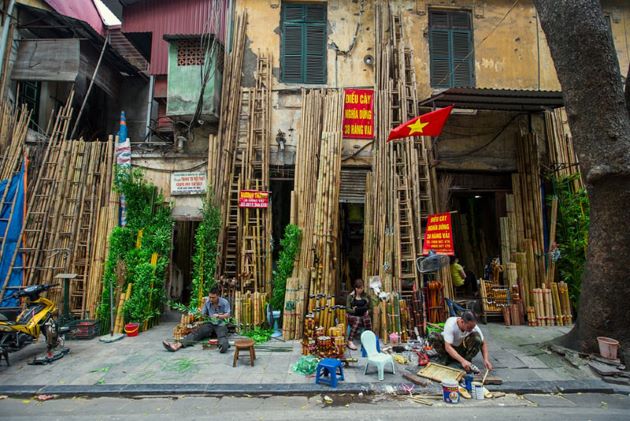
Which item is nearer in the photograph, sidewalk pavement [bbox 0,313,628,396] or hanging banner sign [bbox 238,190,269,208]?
sidewalk pavement [bbox 0,313,628,396]

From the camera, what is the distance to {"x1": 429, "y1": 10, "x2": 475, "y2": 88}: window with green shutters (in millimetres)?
9953

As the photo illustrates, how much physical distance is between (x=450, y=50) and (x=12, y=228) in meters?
11.6

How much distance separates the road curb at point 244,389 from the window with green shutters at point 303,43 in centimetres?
736

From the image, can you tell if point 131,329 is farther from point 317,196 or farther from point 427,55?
point 427,55

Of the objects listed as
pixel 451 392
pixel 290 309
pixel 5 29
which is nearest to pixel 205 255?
pixel 290 309

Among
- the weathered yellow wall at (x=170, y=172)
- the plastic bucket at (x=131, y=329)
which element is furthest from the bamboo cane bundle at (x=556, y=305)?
the plastic bucket at (x=131, y=329)

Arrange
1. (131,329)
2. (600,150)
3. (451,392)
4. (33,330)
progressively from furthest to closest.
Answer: (131,329) < (33,330) < (600,150) < (451,392)

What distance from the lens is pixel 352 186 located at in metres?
9.28

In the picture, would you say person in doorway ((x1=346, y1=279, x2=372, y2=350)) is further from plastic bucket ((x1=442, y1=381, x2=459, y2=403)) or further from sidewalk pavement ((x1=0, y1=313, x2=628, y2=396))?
plastic bucket ((x1=442, y1=381, x2=459, y2=403))

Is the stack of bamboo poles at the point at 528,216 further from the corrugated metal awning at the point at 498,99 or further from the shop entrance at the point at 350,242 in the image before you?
the shop entrance at the point at 350,242

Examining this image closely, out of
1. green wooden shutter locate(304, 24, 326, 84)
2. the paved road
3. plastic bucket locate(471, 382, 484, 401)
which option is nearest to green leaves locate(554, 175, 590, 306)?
the paved road

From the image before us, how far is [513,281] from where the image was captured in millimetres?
8992

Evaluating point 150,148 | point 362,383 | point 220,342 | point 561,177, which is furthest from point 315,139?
point 561,177

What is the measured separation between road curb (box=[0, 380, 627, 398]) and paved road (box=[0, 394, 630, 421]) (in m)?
0.12
